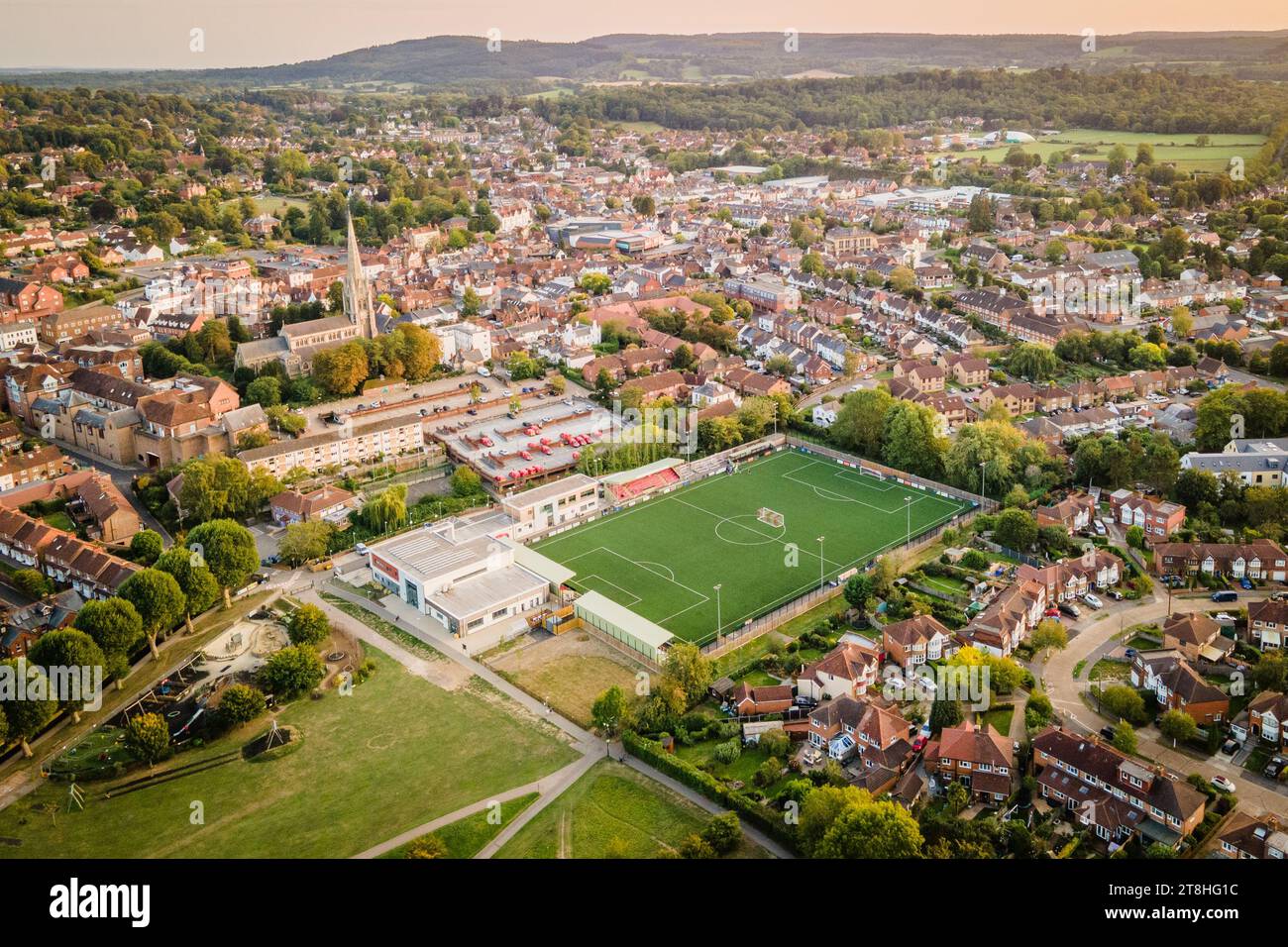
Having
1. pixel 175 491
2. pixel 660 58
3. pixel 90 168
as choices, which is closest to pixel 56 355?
pixel 175 491

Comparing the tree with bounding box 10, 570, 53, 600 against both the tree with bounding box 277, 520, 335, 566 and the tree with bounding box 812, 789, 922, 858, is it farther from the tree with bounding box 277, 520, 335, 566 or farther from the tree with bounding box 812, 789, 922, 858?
the tree with bounding box 812, 789, 922, 858

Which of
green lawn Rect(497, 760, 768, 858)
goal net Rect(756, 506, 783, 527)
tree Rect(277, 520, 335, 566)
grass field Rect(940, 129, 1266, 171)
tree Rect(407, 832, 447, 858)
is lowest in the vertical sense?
green lawn Rect(497, 760, 768, 858)

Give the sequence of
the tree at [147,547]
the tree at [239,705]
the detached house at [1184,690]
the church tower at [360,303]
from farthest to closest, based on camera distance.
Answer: the church tower at [360,303], the tree at [147,547], the tree at [239,705], the detached house at [1184,690]

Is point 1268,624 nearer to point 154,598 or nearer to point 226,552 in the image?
point 226,552

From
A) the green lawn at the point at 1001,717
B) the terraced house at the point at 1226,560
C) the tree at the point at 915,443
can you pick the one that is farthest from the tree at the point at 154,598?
the terraced house at the point at 1226,560

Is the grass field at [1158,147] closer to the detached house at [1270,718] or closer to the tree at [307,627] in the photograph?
the detached house at [1270,718]

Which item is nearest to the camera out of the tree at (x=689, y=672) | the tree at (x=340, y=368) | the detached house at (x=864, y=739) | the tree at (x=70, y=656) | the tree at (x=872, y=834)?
the tree at (x=872, y=834)

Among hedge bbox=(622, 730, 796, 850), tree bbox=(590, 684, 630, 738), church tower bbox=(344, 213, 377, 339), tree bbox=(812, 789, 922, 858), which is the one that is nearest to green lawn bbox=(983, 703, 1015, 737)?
tree bbox=(812, 789, 922, 858)
